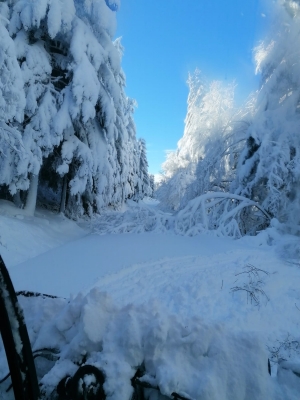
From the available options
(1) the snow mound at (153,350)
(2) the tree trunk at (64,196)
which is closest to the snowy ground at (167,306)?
(1) the snow mound at (153,350)

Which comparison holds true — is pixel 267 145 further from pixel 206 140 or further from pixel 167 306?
pixel 167 306

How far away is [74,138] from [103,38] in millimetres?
4927

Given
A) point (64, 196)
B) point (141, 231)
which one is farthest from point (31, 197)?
point (141, 231)

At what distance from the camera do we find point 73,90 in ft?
34.6

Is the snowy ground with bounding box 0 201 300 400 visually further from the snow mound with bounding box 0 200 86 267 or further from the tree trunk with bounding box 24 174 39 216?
the tree trunk with bounding box 24 174 39 216

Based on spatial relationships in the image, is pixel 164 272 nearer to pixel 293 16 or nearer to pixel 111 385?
pixel 111 385

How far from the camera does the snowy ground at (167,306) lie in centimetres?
130

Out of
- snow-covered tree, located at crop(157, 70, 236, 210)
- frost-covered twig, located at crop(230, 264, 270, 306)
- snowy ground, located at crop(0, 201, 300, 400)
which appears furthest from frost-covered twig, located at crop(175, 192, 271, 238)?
frost-covered twig, located at crop(230, 264, 270, 306)

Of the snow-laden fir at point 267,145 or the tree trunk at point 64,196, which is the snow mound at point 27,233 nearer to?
the tree trunk at point 64,196

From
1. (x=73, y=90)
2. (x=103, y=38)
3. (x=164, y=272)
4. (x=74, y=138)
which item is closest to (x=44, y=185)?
(x=74, y=138)

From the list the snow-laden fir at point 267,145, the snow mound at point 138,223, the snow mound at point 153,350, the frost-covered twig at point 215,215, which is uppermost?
the snow-laden fir at point 267,145

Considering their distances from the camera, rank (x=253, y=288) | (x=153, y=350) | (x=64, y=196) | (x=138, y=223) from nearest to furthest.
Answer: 1. (x=153, y=350)
2. (x=253, y=288)
3. (x=138, y=223)
4. (x=64, y=196)

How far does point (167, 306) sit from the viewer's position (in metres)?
4.02

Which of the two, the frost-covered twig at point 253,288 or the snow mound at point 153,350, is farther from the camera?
the frost-covered twig at point 253,288
